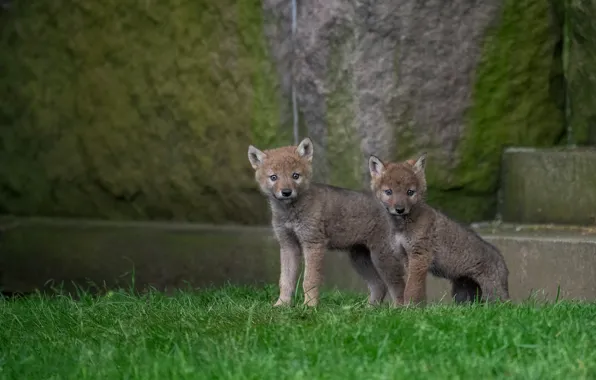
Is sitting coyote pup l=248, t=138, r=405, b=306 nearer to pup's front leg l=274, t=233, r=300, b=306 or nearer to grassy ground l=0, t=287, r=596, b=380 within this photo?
pup's front leg l=274, t=233, r=300, b=306

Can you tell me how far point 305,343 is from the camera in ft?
17.6

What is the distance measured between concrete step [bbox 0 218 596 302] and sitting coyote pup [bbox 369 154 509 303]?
72cm

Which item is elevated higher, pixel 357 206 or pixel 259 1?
pixel 259 1

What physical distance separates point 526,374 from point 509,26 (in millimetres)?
4353

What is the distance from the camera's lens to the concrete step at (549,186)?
27.1ft

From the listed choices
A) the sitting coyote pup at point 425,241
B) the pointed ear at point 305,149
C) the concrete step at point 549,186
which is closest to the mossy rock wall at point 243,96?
the concrete step at point 549,186

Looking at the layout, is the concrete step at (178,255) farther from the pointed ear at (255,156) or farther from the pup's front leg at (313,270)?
the pointed ear at (255,156)

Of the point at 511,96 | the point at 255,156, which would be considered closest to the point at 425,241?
the point at 255,156

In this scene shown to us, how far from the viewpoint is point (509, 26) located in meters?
8.55

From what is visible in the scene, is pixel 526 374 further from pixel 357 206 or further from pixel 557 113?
pixel 557 113

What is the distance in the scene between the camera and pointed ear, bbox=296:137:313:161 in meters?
7.52

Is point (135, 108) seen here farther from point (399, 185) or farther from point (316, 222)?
point (399, 185)

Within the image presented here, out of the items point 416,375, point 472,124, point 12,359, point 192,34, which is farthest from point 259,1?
point 416,375

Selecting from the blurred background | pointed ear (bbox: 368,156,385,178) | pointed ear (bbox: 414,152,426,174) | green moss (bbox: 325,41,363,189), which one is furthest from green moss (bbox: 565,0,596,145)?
pointed ear (bbox: 368,156,385,178)
